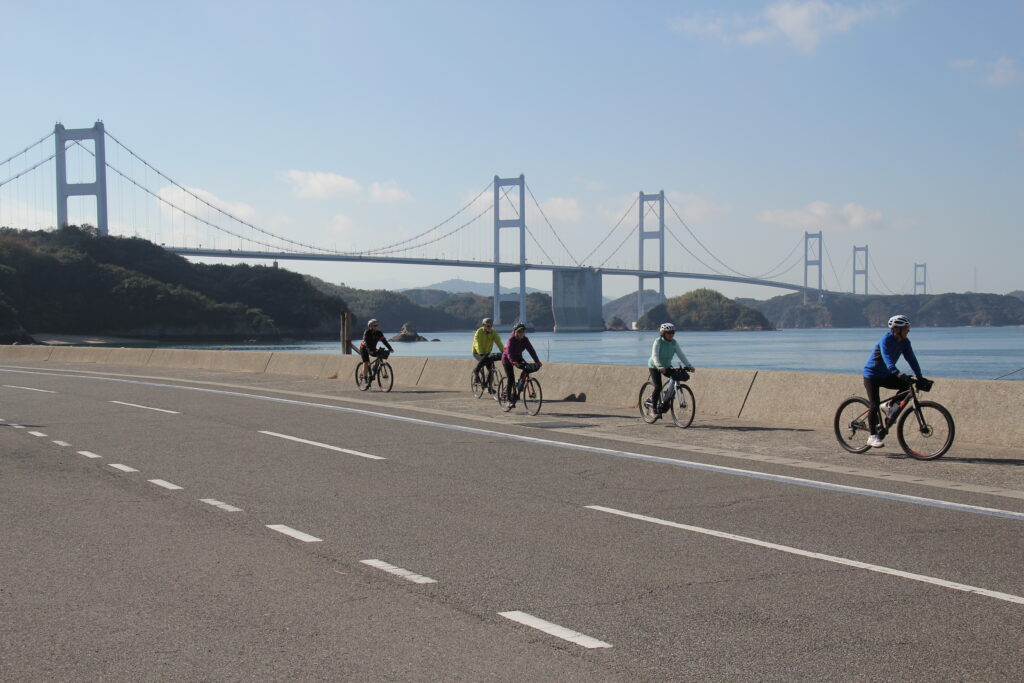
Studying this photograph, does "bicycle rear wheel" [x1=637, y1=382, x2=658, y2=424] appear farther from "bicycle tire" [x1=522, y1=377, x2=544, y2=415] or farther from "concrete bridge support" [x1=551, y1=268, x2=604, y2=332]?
"concrete bridge support" [x1=551, y1=268, x2=604, y2=332]

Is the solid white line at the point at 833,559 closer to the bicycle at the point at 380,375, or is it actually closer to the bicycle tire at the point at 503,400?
the bicycle tire at the point at 503,400

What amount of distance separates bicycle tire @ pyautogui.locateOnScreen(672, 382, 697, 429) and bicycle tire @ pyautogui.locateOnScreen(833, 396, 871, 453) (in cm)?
282

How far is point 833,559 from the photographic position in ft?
20.8

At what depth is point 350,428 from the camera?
14.5 m

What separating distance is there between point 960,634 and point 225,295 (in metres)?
131

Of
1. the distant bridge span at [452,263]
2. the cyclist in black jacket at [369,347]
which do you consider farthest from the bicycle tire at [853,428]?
the distant bridge span at [452,263]

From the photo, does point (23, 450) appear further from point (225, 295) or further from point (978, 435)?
point (225, 295)

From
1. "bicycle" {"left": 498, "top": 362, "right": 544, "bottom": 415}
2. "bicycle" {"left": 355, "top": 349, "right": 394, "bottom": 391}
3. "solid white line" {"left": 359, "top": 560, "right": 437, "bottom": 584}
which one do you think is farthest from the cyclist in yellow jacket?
"solid white line" {"left": 359, "top": 560, "right": 437, "bottom": 584}

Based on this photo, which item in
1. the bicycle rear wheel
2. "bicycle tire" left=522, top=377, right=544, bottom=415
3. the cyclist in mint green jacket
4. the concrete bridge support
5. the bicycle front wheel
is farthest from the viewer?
the concrete bridge support

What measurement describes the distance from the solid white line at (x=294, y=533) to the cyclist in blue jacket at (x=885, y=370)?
6.75m

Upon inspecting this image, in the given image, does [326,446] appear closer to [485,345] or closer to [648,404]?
[648,404]

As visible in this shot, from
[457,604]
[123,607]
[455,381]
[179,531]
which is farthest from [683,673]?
[455,381]

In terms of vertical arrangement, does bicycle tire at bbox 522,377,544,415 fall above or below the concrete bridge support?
below

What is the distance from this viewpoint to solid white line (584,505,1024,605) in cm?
554
